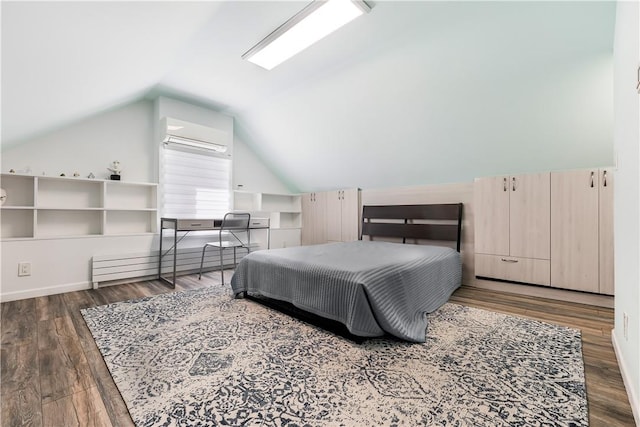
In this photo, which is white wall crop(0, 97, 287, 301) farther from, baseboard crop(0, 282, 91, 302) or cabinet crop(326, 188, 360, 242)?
cabinet crop(326, 188, 360, 242)

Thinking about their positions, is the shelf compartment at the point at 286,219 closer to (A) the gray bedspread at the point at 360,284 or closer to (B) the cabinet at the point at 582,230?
(A) the gray bedspread at the point at 360,284

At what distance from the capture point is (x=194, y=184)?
412 centimetres

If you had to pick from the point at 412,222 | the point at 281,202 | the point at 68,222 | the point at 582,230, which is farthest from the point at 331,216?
the point at 68,222

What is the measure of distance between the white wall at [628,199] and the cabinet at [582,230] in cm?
115

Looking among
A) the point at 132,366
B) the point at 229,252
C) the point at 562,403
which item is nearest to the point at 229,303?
the point at 132,366

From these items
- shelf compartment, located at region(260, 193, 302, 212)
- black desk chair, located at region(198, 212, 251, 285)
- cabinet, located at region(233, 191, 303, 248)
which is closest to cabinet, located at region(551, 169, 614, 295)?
black desk chair, located at region(198, 212, 251, 285)

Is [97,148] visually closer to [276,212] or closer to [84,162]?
[84,162]

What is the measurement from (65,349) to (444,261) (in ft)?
9.85

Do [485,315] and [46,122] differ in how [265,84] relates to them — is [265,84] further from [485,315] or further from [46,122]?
[485,315]

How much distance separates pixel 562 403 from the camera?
1218 millimetres

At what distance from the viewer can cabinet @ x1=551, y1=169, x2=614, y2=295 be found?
251 cm

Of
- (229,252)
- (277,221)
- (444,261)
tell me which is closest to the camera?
(444,261)

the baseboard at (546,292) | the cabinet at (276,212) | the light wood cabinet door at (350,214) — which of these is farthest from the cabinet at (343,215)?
the baseboard at (546,292)

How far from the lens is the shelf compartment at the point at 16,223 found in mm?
2861
